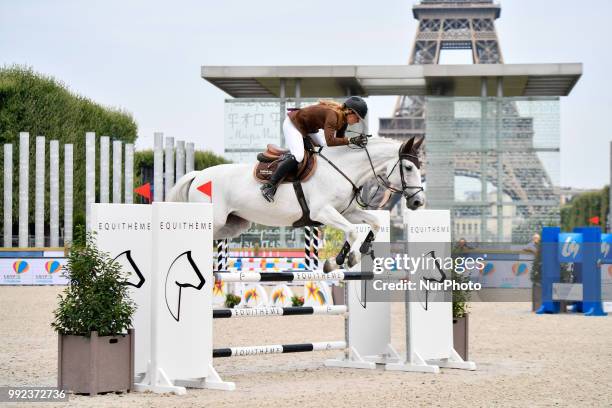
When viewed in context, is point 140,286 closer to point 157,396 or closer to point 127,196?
point 157,396

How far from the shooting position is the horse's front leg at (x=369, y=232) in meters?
8.68

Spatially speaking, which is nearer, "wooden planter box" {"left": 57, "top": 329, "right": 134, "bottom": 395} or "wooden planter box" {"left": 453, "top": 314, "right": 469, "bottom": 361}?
"wooden planter box" {"left": 57, "top": 329, "right": 134, "bottom": 395}

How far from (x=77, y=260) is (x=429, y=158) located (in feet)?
90.9

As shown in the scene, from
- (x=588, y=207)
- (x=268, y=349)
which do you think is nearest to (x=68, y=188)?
(x=268, y=349)

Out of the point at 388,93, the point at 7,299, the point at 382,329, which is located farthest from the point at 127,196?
the point at 382,329

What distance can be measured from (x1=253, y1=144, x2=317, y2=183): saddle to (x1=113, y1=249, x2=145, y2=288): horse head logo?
1388mm

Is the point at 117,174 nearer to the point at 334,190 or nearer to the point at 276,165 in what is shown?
the point at 276,165

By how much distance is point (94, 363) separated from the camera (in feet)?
26.4

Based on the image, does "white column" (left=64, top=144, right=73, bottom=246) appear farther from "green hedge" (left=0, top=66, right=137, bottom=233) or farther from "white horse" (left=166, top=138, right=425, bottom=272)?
"white horse" (left=166, top=138, right=425, bottom=272)

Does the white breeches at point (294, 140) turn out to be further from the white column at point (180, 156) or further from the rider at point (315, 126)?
the white column at point (180, 156)

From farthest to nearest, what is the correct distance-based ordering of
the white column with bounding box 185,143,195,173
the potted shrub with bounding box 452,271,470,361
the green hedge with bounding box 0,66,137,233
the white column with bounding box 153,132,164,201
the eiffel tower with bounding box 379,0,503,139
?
the eiffel tower with bounding box 379,0,503,139 → the white column with bounding box 185,143,195,173 → the green hedge with bounding box 0,66,137,233 → the white column with bounding box 153,132,164,201 → the potted shrub with bounding box 452,271,470,361

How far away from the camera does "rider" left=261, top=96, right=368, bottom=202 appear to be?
29.2 ft

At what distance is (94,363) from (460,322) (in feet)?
14.5

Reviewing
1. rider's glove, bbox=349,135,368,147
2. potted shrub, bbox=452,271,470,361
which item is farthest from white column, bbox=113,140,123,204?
rider's glove, bbox=349,135,368,147
